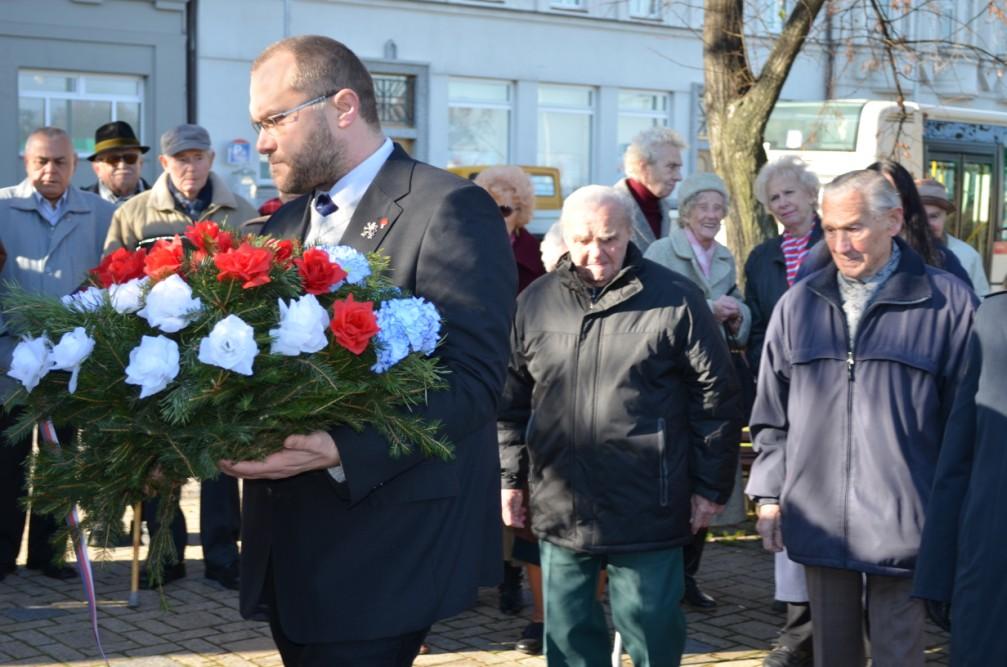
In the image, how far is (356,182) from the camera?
3326 mm

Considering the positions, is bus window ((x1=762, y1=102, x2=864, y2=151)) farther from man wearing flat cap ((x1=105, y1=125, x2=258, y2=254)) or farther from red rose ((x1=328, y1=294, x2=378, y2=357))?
red rose ((x1=328, y1=294, x2=378, y2=357))

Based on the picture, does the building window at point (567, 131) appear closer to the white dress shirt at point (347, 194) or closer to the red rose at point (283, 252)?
the white dress shirt at point (347, 194)

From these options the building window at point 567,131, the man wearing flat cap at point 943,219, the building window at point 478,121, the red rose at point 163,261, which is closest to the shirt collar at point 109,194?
the man wearing flat cap at point 943,219

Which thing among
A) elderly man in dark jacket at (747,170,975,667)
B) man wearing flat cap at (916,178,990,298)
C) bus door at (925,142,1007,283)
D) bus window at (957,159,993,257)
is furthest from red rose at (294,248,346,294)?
bus window at (957,159,993,257)

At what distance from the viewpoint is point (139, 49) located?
75.8 ft

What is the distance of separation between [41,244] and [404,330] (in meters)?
5.27

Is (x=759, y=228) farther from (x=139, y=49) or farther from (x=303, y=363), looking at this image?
(x=139, y=49)

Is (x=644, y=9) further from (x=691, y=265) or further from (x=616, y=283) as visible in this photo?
(x=616, y=283)

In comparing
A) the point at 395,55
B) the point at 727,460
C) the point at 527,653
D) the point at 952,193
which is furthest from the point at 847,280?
the point at 395,55

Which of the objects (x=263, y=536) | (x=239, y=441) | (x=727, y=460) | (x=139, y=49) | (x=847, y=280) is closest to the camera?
(x=239, y=441)

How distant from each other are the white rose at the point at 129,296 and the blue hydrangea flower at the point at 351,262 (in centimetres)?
37

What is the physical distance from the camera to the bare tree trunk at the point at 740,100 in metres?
11.5

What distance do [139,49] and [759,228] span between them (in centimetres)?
1424

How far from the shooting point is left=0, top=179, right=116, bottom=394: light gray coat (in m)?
7.63
